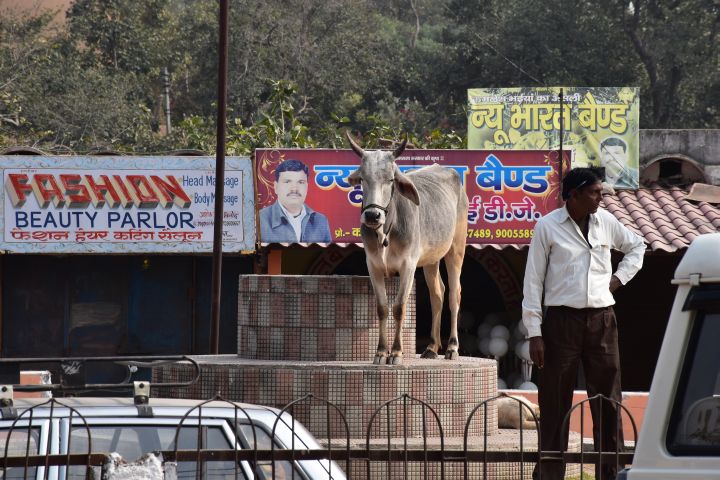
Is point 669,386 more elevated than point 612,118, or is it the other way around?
point 612,118

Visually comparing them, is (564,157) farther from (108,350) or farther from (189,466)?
(189,466)

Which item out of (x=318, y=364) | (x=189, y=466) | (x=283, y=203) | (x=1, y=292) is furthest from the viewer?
(x=1, y=292)

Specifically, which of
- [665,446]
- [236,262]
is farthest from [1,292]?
[665,446]

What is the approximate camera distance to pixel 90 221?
55.4ft

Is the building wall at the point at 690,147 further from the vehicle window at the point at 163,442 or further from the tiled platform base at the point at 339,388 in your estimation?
the vehicle window at the point at 163,442

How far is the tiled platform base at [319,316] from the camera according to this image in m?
10.2

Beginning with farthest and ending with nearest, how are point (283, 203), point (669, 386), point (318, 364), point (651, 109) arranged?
point (651, 109) → point (283, 203) → point (318, 364) → point (669, 386)

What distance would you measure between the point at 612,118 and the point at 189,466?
1532 cm

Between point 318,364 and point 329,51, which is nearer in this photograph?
point 318,364

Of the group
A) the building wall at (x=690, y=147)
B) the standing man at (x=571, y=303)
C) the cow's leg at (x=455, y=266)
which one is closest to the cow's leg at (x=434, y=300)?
the cow's leg at (x=455, y=266)

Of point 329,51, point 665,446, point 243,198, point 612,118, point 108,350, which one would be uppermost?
point 329,51

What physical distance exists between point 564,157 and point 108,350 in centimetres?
682

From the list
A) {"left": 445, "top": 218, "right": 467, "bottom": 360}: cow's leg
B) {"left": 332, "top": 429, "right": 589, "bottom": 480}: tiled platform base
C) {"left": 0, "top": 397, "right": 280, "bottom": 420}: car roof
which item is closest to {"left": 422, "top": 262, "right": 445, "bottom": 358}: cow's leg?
{"left": 445, "top": 218, "right": 467, "bottom": 360}: cow's leg

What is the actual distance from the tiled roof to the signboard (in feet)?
16.7
